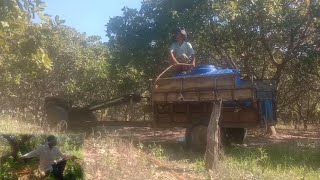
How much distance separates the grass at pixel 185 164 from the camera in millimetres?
7344

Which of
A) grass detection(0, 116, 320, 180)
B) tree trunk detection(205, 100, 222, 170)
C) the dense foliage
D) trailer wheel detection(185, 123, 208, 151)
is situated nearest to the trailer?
trailer wheel detection(185, 123, 208, 151)

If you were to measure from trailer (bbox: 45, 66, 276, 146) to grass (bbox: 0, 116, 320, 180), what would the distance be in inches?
29.5

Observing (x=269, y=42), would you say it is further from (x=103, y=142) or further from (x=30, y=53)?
(x=30, y=53)

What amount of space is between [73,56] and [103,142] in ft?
42.7

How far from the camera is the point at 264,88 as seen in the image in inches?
400

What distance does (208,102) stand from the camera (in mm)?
10469

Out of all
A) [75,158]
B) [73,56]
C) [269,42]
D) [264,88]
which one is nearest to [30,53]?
[75,158]

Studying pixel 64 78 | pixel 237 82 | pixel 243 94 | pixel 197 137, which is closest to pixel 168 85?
pixel 197 137

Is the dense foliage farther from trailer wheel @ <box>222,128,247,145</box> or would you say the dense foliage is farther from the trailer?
trailer wheel @ <box>222,128,247,145</box>

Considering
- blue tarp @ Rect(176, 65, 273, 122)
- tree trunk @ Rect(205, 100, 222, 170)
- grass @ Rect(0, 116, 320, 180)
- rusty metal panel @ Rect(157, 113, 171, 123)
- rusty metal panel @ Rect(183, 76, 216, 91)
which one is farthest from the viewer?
rusty metal panel @ Rect(157, 113, 171, 123)

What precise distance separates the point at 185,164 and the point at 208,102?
2.14 m

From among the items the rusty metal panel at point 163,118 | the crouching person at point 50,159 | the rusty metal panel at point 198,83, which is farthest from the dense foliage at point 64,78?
the crouching person at point 50,159

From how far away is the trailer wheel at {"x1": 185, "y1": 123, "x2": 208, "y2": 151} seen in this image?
10.5 m

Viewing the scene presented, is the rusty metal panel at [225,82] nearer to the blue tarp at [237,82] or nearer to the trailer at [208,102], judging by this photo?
the trailer at [208,102]
